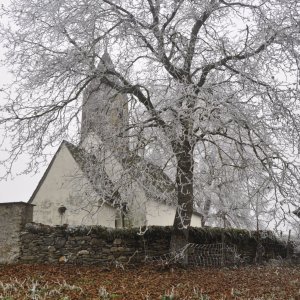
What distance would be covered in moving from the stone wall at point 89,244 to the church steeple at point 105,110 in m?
2.69

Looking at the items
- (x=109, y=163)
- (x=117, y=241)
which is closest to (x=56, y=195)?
(x=109, y=163)

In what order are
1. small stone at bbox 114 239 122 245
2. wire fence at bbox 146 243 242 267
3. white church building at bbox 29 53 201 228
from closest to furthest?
white church building at bbox 29 53 201 228 < wire fence at bbox 146 243 242 267 < small stone at bbox 114 239 122 245

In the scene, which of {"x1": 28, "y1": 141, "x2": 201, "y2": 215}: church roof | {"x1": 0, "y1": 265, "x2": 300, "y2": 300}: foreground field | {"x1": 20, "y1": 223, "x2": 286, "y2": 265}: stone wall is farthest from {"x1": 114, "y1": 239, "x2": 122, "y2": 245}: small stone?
{"x1": 0, "y1": 265, "x2": 300, "y2": 300}: foreground field

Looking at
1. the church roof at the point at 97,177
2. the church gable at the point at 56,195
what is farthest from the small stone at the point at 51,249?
the church gable at the point at 56,195

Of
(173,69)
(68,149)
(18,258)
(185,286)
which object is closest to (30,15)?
(173,69)

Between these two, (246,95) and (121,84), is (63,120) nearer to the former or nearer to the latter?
(121,84)

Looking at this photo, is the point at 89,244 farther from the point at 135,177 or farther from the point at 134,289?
the point at 134,289

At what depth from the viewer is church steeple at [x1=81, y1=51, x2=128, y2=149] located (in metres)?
11.4

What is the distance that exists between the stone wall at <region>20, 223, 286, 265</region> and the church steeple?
8.83ft

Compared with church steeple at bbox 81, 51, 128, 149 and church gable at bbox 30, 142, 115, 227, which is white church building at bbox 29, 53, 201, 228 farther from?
church gable at bbox 30, 142, 115, 227

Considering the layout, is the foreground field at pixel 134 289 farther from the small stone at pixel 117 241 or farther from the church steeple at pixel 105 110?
the church steeple at pixel 105 110

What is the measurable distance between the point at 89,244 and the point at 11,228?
2227 mm

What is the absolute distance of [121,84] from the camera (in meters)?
12.0

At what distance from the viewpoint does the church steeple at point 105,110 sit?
37.2ft
